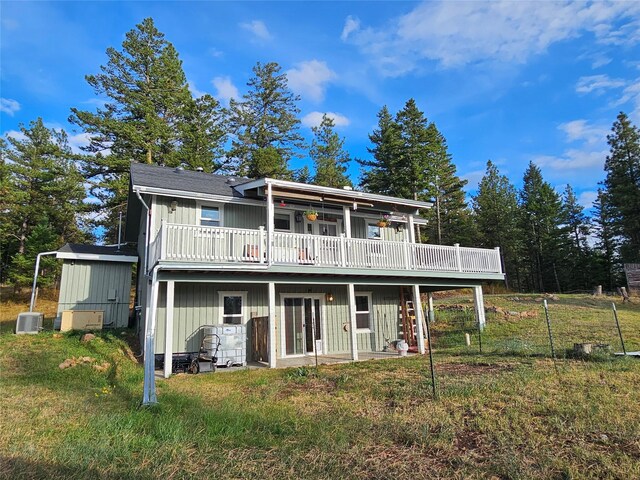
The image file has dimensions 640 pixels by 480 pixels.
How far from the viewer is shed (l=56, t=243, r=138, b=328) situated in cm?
1484

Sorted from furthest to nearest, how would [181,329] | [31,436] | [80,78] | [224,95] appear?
1. [224,95]
2. [80,78]
3. [181,329]
4. [31,436]

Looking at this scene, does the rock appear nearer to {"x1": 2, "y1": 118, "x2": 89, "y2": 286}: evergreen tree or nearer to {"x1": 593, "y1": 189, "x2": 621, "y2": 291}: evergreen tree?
{"x1": 2, "y1": 118, "x2": 89, "y2": 286}: evergreen tree

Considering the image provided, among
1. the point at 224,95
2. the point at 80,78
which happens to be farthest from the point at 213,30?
the point at 224,95

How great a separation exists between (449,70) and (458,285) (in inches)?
313

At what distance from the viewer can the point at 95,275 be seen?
602 inches

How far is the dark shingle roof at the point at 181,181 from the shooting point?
491 inches

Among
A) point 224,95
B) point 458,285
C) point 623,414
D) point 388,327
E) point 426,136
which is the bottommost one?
point 623,414

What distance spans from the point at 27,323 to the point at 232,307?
22.6ft

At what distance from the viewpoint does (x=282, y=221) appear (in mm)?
14453

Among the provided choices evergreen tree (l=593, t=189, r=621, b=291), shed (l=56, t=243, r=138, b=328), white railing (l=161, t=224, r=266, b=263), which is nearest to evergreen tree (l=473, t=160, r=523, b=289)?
evergreen tree (l=593, t=189, r=621, b=291)

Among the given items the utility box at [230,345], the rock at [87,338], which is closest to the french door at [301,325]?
the utility box at [230,345]

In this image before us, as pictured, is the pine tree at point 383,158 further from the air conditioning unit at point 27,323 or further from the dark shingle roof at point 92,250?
the air conditioning unit at point 27,323

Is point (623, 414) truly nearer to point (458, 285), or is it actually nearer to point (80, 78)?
point (458, 285)

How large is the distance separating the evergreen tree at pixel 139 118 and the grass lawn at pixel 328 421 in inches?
677
